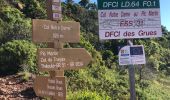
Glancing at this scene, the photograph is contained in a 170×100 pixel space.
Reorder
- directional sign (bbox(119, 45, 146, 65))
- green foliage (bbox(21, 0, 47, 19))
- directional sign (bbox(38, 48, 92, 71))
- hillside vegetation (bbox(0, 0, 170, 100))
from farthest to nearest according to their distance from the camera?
green foliage (bbox(21, 0, 47, 19))
hillside vegetation (bbox(0, 0, 170, 100))
directional sign (bbox(119, 45, 146, 65))
directional sign (bbox(38, 48, 92, 71))

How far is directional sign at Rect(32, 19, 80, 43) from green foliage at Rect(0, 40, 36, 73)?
1244 centimetres

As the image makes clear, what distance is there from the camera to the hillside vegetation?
66.1ft

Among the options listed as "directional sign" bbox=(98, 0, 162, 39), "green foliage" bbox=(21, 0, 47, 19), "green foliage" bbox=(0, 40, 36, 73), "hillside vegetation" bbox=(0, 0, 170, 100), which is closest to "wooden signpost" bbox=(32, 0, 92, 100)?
"directional sign" bbox=(98, 0, 162, 39)

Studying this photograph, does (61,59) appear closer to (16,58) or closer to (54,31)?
(54,31)

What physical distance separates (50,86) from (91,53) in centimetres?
A: 3081

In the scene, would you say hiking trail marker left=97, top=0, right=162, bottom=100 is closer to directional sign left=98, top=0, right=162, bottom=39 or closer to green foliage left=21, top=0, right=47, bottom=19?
directional sign left=98, top=0, right=162, bottom=39

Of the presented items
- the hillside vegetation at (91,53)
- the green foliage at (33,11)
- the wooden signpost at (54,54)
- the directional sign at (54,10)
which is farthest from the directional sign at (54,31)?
the green foliage at (33,11)

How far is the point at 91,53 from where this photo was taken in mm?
37812

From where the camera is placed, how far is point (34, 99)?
49.5 feet

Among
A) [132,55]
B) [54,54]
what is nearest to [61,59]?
[54,54]

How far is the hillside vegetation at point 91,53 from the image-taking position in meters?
20.1

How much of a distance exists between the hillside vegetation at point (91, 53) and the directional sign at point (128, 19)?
2350 mm

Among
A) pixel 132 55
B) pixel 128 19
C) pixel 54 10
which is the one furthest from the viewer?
pixel 128 19

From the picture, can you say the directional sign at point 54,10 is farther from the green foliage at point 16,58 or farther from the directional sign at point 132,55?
the green foliage at point 16,58
